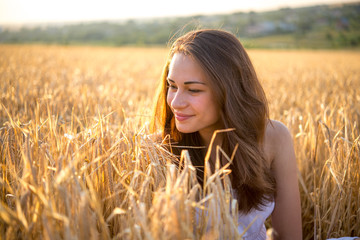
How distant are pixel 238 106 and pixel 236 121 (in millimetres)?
89

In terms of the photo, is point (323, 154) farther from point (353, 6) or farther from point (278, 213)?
point (353, 6)

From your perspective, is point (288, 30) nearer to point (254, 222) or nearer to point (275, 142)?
point (275, 142)

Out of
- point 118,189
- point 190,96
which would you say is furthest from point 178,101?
point 118,189

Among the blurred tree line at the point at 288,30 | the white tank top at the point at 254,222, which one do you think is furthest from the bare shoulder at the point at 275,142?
the blurred tree line at the point at 288,30

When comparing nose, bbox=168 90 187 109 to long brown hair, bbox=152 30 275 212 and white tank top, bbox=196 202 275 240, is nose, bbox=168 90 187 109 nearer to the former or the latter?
long brown hair, bbox=152 30 275 212

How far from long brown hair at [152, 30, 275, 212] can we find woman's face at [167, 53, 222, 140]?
4cm

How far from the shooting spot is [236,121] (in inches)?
57.3

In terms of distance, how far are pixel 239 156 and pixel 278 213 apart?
0.53 metres

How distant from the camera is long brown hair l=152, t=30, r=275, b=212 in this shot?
142 centimetres

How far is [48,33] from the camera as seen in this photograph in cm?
6469

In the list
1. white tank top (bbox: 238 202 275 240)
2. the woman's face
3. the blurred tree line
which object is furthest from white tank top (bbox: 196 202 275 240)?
the blurred tree line

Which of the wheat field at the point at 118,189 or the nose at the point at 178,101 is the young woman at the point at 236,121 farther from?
the wheat field at the point at 118,189

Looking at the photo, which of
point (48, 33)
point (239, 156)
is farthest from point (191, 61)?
point (48, 33)

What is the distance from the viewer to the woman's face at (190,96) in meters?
1.41
